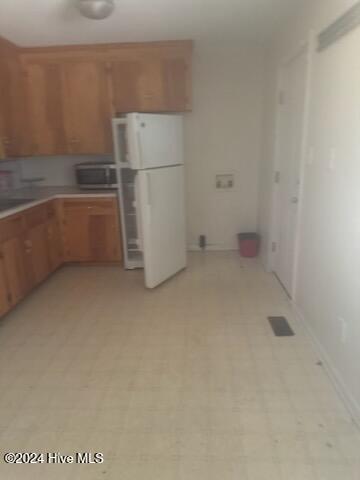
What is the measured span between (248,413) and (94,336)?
4.24ft

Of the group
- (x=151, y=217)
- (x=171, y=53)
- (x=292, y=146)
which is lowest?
(x=151, y=217)

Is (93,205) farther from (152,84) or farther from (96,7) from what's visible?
(96,7)

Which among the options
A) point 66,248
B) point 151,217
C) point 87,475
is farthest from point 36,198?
point 87,475

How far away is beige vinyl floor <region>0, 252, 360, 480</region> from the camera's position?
152 cm

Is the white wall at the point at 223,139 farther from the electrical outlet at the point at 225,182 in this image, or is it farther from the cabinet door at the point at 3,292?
the cabinet door at the point at 3,292

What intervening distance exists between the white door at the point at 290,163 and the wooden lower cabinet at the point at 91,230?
1.76m

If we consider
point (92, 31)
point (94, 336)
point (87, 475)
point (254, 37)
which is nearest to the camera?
point (87, 475)

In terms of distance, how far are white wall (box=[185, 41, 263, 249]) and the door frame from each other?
75 cm

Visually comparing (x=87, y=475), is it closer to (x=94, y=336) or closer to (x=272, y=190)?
(x=94, y=336)

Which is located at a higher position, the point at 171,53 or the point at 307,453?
the point at 171,53

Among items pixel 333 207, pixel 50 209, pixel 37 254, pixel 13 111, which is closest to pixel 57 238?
pixel 50 209

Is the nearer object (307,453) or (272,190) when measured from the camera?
(307,453)

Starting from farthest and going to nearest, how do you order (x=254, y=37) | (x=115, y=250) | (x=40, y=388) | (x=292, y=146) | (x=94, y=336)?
(x=115, y=250) → (x=254, y=37) → (x=292, y=146) → (x=94, y=336) → (x=40, y=388)

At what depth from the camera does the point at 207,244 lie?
434cm
